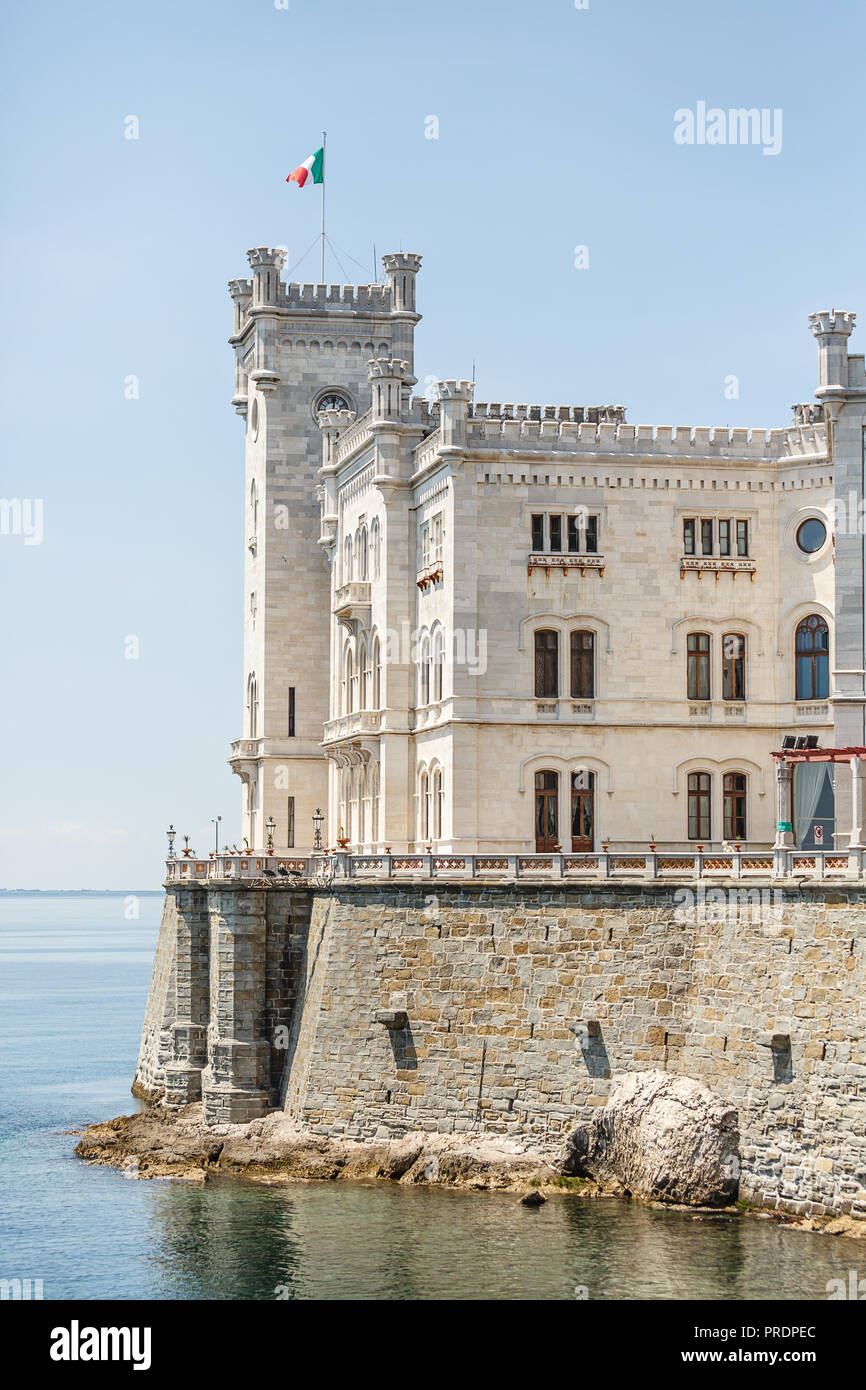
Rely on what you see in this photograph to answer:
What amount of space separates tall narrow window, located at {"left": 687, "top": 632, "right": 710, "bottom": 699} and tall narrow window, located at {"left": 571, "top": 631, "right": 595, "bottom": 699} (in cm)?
321

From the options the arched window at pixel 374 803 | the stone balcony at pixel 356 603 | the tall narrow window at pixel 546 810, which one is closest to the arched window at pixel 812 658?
the tall narrow window at pixel 546 810

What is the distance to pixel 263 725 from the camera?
298 ft

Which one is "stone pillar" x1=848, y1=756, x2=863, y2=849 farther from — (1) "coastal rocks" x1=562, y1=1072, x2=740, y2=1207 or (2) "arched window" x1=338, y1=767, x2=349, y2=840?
(2) "arched window" x1=338, y1=767, x2=349, y2=840

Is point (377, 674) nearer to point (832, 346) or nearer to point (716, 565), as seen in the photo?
point (716, 565)

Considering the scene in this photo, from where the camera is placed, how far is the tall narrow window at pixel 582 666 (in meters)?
71.9

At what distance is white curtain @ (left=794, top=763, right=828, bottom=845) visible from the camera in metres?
70.1

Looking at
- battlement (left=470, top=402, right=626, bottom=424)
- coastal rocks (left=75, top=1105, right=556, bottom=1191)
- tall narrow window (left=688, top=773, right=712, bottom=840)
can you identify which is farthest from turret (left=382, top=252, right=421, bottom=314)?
coastal rocks (left=75, top=1105, right=556, bottom=1191)

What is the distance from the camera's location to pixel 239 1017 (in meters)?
68.6

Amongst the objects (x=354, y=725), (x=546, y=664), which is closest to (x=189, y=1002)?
(x=354, y=725)

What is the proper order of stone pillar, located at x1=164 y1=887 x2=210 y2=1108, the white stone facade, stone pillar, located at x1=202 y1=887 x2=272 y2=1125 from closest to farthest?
stone pillar, located at x1=202 y1=887 x2=272 y2=1125
the white stone facade
stone pillar, located at x1=164 y1=887 x2=210 y2=1108

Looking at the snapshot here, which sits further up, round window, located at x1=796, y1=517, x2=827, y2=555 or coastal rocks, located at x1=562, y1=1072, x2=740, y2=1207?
round window, located at x1=796, y1=517, x2=827, y2=555

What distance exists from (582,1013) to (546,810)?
12.5m
